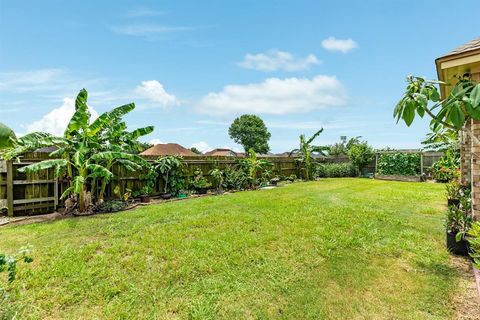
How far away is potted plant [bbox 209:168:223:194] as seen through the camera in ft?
34.1

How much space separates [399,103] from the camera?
111 inches

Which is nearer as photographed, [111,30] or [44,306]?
[44,306]

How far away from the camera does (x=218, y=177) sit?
1055 cm

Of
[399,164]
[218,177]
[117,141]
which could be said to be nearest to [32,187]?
[117,141]

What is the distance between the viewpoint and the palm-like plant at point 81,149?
19.9 ft

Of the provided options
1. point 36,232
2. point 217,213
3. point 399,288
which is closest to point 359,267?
point 399,288

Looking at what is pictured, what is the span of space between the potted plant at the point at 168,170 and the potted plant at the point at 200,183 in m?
0.84

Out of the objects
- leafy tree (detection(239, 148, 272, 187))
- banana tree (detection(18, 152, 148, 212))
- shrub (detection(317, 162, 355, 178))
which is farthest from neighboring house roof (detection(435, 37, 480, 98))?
shrub (detection(317, 162, 355, 178))

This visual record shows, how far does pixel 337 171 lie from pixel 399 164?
12.2 ft

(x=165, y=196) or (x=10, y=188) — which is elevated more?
(x=10, y=188)

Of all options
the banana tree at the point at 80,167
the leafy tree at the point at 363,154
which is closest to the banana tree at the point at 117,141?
the banana tree at the point at 80,167

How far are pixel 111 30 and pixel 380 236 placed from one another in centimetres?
844

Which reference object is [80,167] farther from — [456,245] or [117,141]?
[456,245]

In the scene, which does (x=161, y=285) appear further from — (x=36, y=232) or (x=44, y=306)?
(x=36, y=232)
